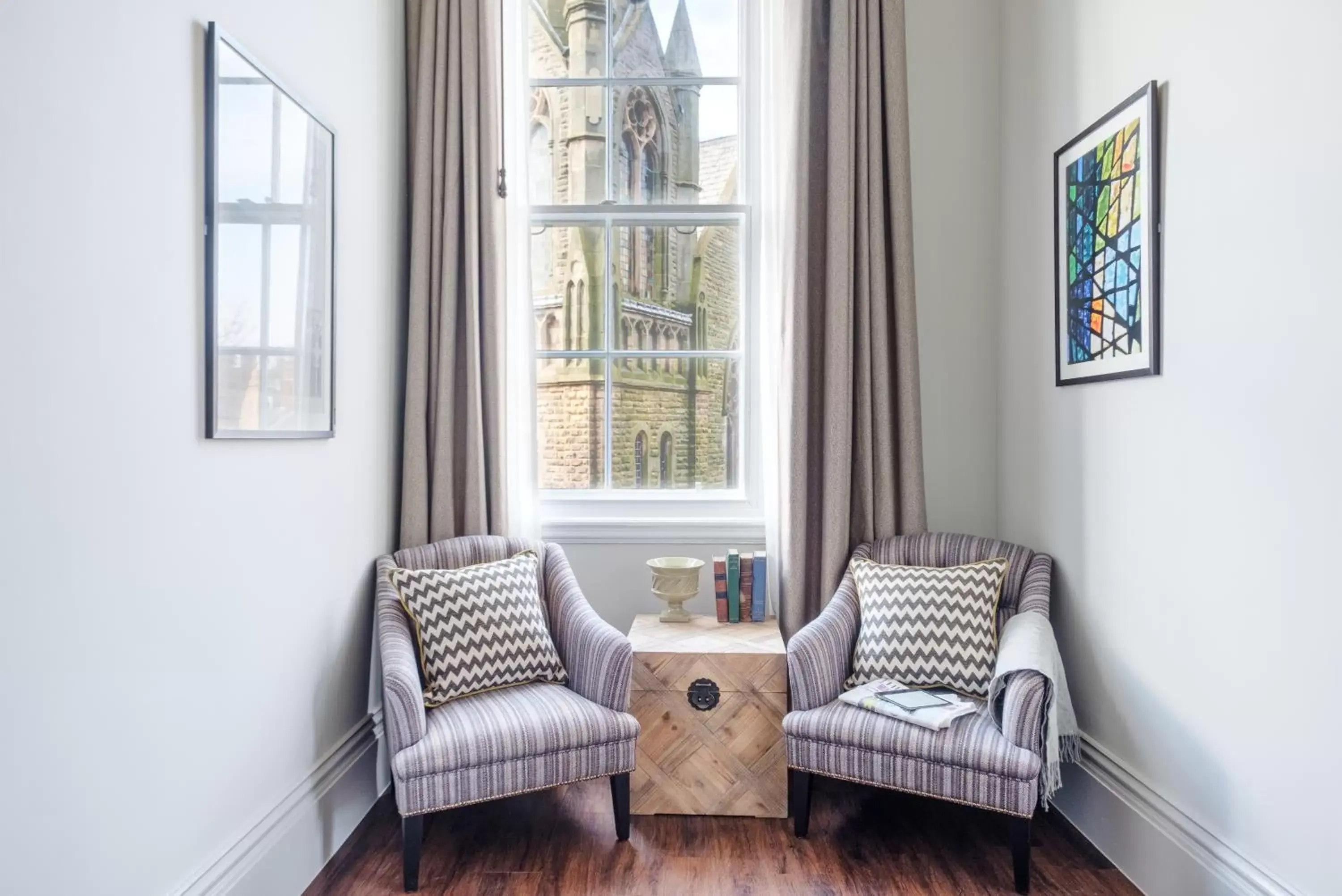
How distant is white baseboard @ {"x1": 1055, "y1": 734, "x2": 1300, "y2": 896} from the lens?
1.82m

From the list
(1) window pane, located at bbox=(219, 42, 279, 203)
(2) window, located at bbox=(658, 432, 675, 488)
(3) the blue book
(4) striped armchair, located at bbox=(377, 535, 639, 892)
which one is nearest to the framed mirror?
(1) window pane, located at bbox=(219, 42, 279, 203)

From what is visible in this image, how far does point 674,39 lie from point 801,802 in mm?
2586

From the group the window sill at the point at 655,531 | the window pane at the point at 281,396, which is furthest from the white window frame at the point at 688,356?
the window pane at the point at 281,396

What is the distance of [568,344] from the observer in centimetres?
319

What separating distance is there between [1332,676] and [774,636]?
1.42 meters

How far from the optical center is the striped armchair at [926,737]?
208 cm

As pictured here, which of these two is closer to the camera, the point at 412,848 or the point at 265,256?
the point at 265,256

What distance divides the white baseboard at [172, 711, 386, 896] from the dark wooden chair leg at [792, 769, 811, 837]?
1.22 meters

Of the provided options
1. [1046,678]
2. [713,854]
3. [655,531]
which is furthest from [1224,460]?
[655,531]

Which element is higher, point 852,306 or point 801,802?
point 852,306

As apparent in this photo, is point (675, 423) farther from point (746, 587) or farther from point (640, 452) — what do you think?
point (746, 587)

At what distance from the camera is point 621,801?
2342 millimetres

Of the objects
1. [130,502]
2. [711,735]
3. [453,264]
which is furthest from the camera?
[453,264]

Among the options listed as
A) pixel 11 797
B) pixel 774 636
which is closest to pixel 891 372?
pixel 774 636
